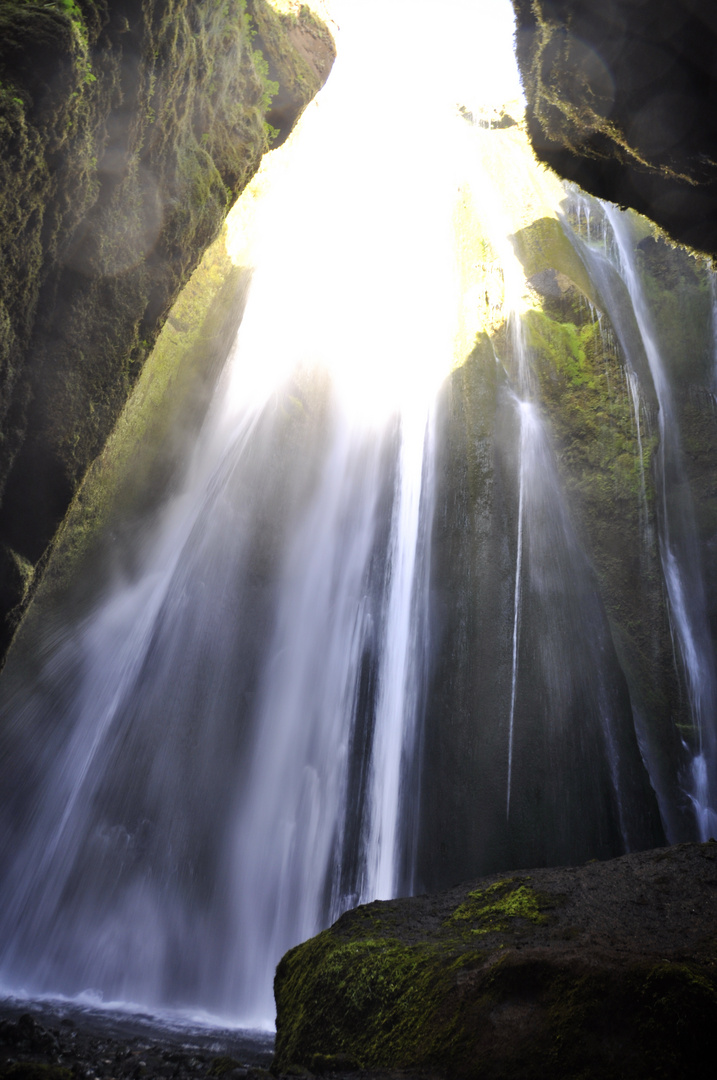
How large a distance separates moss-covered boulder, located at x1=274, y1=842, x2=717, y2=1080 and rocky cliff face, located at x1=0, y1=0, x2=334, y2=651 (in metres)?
4.20

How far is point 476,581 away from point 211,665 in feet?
18.4

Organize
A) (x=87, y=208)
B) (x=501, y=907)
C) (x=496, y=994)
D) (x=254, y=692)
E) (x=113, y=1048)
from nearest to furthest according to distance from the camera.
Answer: (x=496, y=994)
(x=501, y=907)
(x=87, y=208)
(x=113, y=1048)
(x=254, y=692)

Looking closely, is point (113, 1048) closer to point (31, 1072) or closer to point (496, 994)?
point (31, 1072)

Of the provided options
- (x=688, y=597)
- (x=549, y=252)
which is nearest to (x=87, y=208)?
(x=688, y=597)

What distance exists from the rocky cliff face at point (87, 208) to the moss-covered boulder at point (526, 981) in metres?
4.20

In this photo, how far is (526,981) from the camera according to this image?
3141 millimetres

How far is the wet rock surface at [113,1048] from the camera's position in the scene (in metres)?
3.53

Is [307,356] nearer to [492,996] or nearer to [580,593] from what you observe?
[580,593]

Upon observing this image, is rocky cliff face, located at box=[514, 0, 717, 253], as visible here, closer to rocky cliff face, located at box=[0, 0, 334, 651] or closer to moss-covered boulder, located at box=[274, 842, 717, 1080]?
rocky cliff face, located at box=[0, 0, 334, 651]

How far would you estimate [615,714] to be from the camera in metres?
11.0

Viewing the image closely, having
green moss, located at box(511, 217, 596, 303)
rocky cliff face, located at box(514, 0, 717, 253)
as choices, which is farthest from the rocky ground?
green moss, located at box(511, 217, 596, 303)

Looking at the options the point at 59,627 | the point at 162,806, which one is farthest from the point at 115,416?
the point at 162,806

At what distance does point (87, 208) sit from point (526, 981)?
643 cm

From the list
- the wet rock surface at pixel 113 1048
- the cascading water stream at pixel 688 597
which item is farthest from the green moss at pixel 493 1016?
the cascading water stream at pixel 688 597
